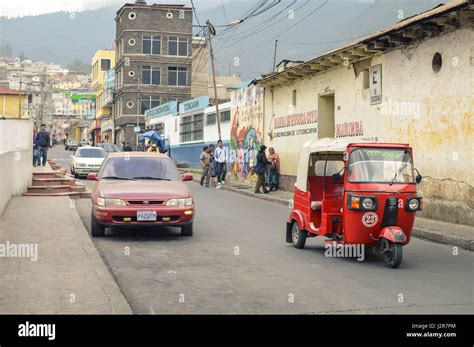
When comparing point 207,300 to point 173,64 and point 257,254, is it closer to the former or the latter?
point 257,254

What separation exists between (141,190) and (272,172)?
1407 centimetres

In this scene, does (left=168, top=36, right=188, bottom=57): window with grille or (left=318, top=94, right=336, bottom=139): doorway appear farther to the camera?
(left=168, top=36, right=188, bottom=57): window with grille

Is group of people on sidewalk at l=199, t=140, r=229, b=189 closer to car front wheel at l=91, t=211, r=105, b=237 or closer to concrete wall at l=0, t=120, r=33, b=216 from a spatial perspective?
concrete wall at l=0, t=120, r=33, b=216

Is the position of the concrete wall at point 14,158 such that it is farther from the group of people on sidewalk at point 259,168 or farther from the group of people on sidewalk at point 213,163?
the group of people on sidewalk at point 259,168

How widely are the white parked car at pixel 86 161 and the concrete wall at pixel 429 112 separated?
496 inches

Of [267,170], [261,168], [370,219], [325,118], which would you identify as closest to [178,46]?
[267,170]

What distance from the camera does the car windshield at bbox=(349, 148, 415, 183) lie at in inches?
390

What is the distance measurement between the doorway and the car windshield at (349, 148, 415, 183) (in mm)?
12938

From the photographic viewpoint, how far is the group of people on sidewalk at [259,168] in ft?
79.7

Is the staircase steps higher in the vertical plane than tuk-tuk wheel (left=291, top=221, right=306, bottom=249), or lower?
higher

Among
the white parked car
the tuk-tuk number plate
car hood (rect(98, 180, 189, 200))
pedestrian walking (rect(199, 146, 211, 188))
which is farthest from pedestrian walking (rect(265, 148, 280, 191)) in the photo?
the tuk-tuk number plate

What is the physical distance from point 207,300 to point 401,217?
12.8 ft

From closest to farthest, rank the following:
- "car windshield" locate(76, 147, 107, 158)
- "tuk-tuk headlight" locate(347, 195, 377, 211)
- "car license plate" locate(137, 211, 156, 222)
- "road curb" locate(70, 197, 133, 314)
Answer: "road curb" locate(70, 197, 133, 314) → "tuk-tuk headlight" locate(347, 195, 377, 211) → "car license plate" locate(137, 211, 156, 222) → "car windshield" locate(76, 147, 107, 158)
